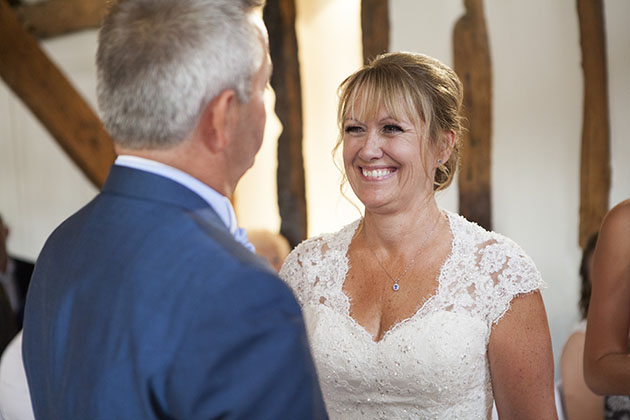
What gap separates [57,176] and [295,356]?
4.19m

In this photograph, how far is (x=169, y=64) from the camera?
90 cm

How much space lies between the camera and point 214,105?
3.07 ft

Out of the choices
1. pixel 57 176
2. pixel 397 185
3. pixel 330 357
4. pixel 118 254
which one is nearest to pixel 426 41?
pixel 397 185

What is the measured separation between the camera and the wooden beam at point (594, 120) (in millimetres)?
3324

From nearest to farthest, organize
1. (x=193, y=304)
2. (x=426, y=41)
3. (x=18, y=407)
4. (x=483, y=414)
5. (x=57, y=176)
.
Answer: (x=193, y=304)
(x=483, y=414)
(x=18, y=407)
(x=426, y=41)
(x=57, y=176)

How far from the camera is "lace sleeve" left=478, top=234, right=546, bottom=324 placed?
1.73m

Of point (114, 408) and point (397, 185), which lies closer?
point (114, 408)

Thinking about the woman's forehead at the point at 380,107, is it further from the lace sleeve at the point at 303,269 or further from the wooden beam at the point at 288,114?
the wooden beam at the point at 288,114

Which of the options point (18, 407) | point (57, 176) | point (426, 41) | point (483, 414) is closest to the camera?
point (483, 414)

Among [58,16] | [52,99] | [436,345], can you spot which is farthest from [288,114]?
[436,345]

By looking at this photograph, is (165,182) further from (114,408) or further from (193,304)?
(114,408)

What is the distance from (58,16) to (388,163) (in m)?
3.47

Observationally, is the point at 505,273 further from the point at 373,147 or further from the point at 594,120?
the point at 594,120

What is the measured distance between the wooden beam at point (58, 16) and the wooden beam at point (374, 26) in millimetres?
1845
